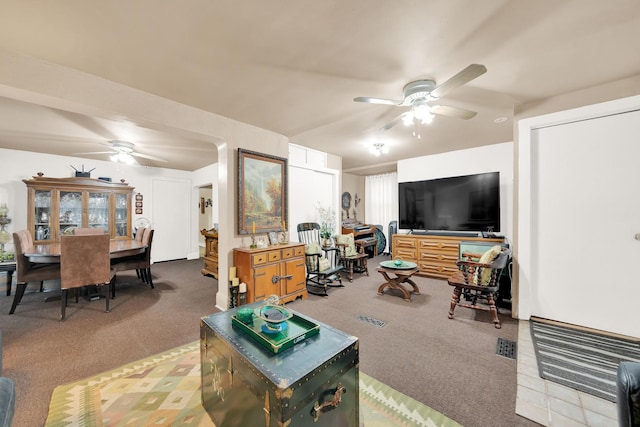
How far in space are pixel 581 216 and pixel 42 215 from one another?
812cm

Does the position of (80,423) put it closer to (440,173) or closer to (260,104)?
(260,104)

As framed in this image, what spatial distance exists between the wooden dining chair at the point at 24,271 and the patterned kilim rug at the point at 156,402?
2135mm

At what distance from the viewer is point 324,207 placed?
16.6 ft

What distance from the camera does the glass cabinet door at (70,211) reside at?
14.7 feet

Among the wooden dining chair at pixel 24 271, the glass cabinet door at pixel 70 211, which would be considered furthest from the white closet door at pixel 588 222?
the glass cabinet door at pixel 70 211

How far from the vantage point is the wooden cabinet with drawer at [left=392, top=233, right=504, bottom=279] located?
14.3ft

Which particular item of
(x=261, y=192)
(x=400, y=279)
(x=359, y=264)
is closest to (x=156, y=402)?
(x=261, y=192)

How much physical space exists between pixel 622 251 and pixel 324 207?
403cm

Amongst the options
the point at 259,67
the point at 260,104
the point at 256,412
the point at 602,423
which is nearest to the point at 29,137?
the point at 260,104

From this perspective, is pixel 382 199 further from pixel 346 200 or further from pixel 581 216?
pixel 581 216

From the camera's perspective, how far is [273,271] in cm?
313

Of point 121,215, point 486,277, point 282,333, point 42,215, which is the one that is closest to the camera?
point 282,333

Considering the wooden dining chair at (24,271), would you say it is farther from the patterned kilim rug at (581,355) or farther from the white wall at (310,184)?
the patterned kilim rug at (581,355)

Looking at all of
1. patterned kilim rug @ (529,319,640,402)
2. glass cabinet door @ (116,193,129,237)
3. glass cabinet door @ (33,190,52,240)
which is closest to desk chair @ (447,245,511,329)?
patterned kilim rug @ (529,319,640,402)
